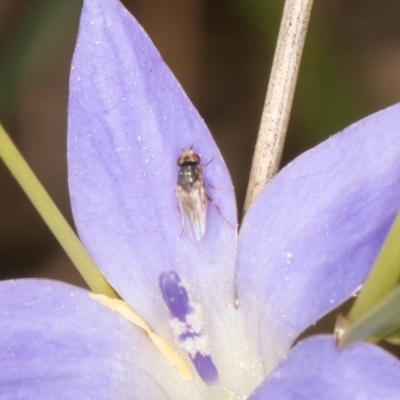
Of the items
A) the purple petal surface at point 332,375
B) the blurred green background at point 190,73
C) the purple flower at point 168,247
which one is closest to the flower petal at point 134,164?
the purple flower at point 168,247

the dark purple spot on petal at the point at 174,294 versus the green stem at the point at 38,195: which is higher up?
the green stem at the point at 38,195

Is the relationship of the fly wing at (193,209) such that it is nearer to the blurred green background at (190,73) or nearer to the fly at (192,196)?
the fly at (192,196)

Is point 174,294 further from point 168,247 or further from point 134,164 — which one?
point 134,164

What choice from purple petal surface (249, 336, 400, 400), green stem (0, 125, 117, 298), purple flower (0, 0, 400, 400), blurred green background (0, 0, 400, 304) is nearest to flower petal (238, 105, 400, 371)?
purple flower (0, 0, 400, 400)

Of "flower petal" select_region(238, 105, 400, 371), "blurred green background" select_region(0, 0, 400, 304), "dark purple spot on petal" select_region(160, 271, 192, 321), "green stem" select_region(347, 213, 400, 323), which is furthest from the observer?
"blurred green background" select_region(0, 0, 400, 304)

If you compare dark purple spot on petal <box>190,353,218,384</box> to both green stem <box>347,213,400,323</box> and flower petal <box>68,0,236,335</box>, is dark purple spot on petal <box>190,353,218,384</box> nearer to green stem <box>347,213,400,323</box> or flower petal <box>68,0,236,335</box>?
flower petal <box>68,0,236,335</box>

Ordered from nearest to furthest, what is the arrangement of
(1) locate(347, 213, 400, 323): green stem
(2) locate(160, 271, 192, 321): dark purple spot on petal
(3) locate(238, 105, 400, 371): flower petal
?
(1) locate(347, 213, 400, 323): green stem → (3) locate(238, 105, 400, 371): flower petal → (2) locate(160, 271, 192, 321): dark purple spot on petal
